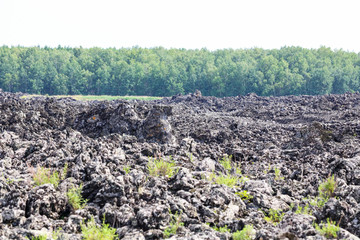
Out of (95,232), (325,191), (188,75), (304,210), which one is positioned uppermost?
(188,75)

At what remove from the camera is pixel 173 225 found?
7.34 meters

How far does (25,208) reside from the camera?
26.4ft

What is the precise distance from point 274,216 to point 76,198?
388 cm

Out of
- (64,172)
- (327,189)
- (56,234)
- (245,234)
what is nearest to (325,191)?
(327,189)

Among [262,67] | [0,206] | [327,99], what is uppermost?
[262,67]

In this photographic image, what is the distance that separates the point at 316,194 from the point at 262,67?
84331 mm

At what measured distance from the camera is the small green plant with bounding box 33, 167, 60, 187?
948cm

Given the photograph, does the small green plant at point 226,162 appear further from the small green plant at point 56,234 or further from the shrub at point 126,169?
the small green plant at point 56,234

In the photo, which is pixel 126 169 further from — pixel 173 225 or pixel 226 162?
pixel 173 225

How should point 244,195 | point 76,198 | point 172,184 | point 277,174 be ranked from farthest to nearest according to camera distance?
point 277,174 → point 172,184 → point 244,195 → point 76,198

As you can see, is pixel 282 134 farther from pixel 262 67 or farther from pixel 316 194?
pixel 262 67

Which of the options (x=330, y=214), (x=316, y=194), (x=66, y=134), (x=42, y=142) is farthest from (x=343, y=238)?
(x=66, y=134)

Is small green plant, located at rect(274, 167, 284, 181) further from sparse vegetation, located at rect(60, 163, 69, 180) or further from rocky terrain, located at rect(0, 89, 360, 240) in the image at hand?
sparse vegetation, located at rect(60, 163, 69, 180)

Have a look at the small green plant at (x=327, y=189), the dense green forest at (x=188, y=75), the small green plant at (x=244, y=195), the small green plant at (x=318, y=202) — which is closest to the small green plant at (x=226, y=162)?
the small green plant at (x=244, y=195)
